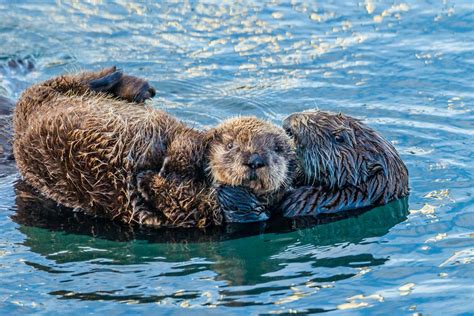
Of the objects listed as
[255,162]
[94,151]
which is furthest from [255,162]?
[94,151]

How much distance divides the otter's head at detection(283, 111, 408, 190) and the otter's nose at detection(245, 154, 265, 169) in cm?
78

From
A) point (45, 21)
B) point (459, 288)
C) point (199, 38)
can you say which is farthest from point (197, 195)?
point (45, 21)

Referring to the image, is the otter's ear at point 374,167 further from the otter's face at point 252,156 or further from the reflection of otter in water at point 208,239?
the otter's face at point 252,156

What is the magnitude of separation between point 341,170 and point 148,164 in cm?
155

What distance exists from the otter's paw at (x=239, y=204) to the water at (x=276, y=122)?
0.14 meters

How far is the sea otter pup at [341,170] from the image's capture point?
23.6 feet

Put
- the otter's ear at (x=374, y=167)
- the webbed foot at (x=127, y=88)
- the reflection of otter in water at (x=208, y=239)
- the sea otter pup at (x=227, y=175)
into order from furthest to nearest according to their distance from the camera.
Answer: the webbed foot at (x=127, y=88) → the otter's ear at (x=374, y=167) → the sea otter pup at (x=227, y=175) → the reflection of otter in water at (x=208, y=239)

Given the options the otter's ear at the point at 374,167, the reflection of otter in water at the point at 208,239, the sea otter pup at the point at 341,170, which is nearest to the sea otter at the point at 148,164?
the reflection of otter in water at the point at 208,239

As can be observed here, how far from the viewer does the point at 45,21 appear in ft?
38.6

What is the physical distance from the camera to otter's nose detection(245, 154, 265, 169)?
21.7ft

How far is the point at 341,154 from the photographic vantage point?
7258 millimetres

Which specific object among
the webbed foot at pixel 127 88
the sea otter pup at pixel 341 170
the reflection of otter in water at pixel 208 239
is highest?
the webbed foot at pixel 127 88

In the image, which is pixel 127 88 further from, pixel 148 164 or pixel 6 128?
pixel 148 164

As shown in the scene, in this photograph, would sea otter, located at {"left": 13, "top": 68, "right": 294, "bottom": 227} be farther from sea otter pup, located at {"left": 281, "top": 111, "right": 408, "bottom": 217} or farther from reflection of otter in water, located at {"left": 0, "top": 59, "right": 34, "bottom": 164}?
reflection of otter in water, located at {"left": 0, "top": 59, "right": 34, "bottom": 164}
